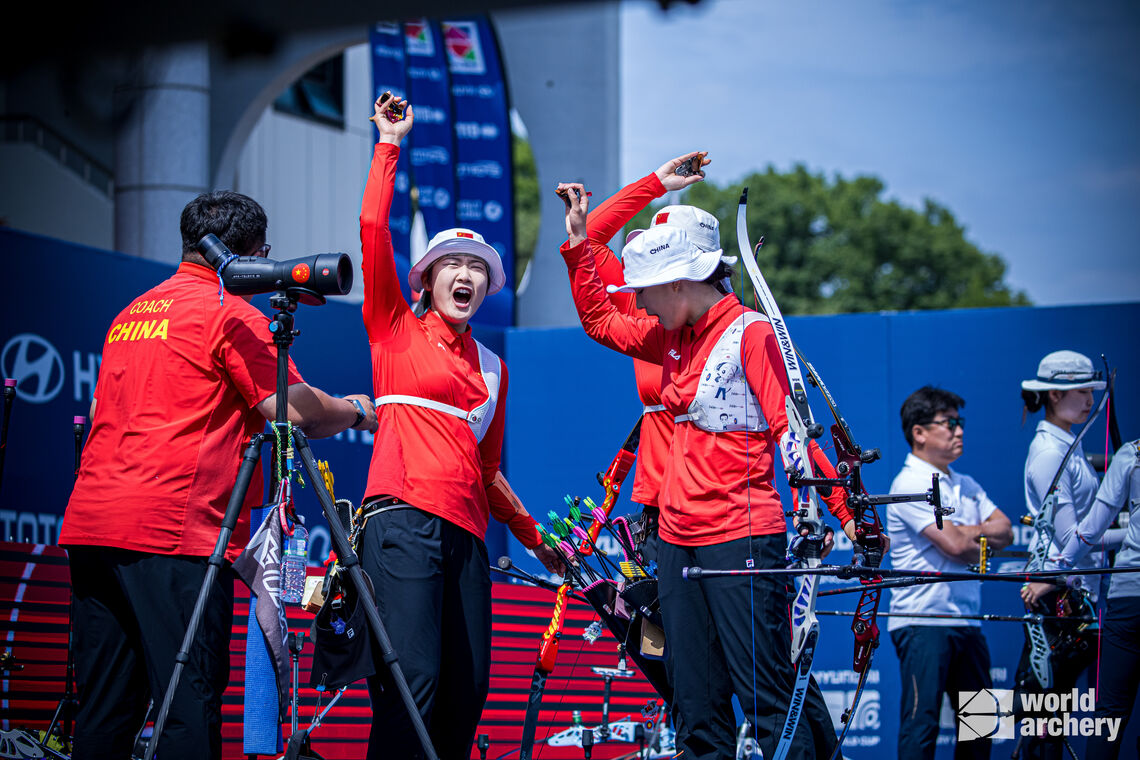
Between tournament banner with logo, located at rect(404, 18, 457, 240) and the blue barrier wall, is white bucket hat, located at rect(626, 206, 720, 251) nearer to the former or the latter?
the blue barrier wall

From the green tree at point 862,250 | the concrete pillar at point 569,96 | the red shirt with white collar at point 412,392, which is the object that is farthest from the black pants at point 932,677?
the green tree at point 862,250

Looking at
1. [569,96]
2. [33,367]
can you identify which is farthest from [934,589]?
[569,96]

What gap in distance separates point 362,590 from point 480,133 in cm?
775

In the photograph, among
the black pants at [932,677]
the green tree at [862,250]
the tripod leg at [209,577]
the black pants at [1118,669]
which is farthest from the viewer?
the green tree at [862,250]

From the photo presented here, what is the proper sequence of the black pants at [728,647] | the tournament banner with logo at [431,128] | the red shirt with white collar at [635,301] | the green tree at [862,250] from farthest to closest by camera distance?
the green tree at [862,250]
the tournament banner with logo at [431,128]
the red shirt with white collar at [635,301]
the black pants at [728,647]

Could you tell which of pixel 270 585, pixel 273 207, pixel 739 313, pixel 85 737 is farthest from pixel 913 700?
pixel 273 207

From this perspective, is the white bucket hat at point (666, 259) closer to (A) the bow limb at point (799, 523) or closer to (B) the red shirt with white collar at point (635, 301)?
(A) the bow limb at point (799, 523)

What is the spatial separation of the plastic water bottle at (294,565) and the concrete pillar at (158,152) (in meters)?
7.90

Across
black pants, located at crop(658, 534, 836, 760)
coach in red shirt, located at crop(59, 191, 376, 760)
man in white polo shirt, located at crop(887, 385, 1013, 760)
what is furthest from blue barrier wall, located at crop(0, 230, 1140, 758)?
black pants, located at crop(658, 534, 836, 760)

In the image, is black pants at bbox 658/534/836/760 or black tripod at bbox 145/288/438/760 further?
black pants at bbox 658/534/836/760

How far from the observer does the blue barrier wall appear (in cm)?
538

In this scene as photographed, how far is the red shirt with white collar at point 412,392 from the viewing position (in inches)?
138

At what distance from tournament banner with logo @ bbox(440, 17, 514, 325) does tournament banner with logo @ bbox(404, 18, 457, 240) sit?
9 cm

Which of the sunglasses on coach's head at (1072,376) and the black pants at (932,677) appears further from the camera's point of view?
the sunglasses on coach's head at (1072,376)
